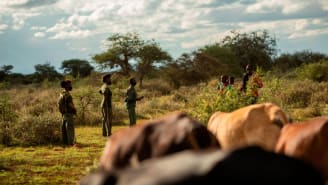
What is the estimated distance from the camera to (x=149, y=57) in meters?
41.4

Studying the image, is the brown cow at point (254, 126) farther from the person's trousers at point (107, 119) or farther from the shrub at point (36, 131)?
the shrub at point (36, 131)

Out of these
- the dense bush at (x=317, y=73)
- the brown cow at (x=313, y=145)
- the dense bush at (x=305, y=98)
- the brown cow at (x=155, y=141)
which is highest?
the brown cow at (x=155, y=141)

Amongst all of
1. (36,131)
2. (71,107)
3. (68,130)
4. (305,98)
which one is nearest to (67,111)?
(71,107)

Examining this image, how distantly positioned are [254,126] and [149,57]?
36235 millimetres

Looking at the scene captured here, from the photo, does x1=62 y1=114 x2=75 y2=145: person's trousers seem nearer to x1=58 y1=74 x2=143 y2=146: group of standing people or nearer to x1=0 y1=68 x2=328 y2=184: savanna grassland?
x1=58 y1=74 x2=143 y2=146: group of standing people

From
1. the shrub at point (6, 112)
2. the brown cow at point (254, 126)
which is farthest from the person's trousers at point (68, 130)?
the brown cow at point (254, 126)

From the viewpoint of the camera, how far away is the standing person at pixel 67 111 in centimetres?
1266

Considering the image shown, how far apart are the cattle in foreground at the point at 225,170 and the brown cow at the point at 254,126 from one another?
2145mm

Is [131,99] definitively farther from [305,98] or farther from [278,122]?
[278,122]

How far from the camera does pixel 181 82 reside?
36000mm

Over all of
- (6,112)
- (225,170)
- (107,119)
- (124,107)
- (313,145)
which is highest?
(225,170)

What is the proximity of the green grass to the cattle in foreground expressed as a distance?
5.19 m

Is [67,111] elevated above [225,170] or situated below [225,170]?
below

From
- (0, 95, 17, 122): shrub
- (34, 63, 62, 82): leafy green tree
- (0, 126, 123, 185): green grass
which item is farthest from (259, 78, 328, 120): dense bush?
(34, 63, 62, 82): leafy green tree
